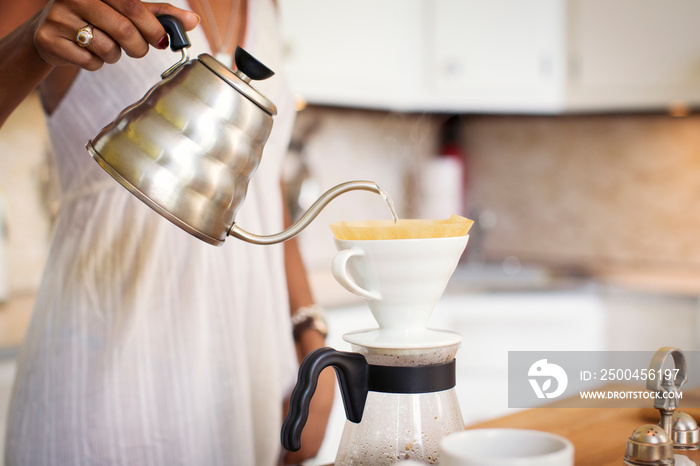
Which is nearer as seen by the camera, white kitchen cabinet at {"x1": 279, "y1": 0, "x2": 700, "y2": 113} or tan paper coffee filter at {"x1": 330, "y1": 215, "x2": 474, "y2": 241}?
tan paper coffee filter at {"x1": 330, "y1": 215, "x2": 474, "y2": 241}

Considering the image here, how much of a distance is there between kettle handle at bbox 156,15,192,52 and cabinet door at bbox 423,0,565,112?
6.26 ft

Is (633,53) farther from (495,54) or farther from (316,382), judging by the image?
(316,382)

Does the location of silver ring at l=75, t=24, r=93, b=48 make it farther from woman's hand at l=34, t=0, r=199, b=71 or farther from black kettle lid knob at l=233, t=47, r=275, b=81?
black kettle lid knob at l=233, t=47, r=275, b=81

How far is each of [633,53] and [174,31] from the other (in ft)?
6.83

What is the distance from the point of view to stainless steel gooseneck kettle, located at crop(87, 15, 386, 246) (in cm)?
50

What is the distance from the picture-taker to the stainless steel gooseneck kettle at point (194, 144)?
496 mm

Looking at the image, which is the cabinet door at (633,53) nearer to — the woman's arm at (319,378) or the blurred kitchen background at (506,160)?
the blurred kitchen background at (506,160)

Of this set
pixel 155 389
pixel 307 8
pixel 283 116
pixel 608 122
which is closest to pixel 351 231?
pixel 155 389

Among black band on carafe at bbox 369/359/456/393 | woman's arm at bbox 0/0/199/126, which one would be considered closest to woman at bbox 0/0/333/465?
woman's arm at bbox 0/0/199/126

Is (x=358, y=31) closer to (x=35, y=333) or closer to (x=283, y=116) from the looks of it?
(x=283, y=116)

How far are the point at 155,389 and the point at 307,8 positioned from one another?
1.53m

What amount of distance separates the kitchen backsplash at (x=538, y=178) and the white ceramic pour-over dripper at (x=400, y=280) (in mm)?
1956

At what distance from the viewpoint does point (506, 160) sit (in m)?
2.83

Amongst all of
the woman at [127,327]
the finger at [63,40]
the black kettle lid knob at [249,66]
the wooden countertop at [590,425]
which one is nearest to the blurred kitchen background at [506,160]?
the woman at [127,327]
